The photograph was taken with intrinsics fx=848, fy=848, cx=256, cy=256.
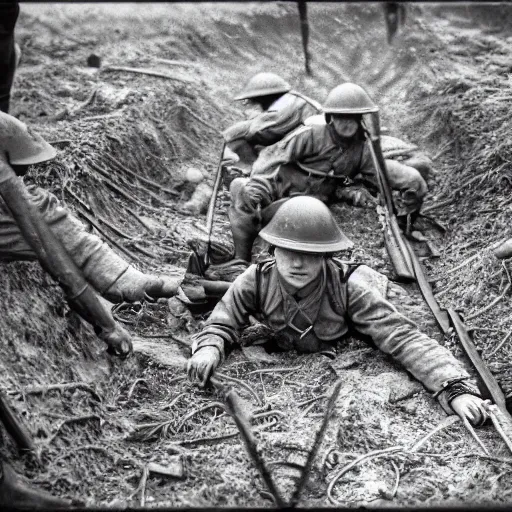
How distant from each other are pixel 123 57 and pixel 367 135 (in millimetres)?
5147

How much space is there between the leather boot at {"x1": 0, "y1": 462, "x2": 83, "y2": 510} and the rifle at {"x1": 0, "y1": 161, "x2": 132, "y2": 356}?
1248mm

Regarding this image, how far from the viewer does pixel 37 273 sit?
592cm

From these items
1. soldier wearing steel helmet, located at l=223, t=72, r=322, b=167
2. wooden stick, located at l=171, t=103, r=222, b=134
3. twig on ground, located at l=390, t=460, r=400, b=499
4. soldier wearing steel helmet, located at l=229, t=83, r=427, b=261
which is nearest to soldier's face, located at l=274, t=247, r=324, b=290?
twig on ground, located at l=390, t=460, r=400, b=499

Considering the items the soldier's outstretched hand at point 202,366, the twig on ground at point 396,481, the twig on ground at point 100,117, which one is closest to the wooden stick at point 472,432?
the twig on ground at point 396,481

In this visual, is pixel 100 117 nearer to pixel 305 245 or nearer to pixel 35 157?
pixel 35 157

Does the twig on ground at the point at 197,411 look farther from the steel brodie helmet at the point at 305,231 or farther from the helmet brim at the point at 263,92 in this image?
the helmet brim at the point at 263,92

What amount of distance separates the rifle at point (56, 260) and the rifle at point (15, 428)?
2.92 ft

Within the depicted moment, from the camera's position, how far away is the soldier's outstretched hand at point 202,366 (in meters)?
5.56

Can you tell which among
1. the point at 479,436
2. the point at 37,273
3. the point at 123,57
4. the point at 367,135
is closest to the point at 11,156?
the point at 37,273

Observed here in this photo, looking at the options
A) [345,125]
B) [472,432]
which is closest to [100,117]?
[345,125]

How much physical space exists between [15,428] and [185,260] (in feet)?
11.7

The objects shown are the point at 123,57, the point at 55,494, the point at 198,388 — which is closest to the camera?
the point at 55,494

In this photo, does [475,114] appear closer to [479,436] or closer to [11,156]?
[479,436]

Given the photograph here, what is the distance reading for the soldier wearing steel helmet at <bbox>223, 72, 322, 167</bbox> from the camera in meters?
9.44
